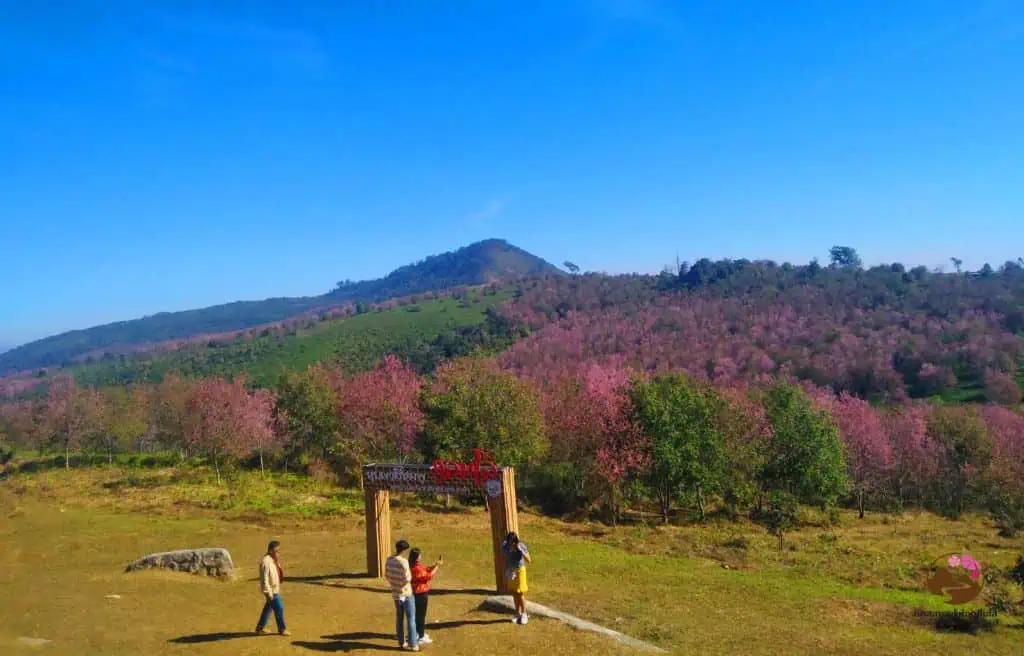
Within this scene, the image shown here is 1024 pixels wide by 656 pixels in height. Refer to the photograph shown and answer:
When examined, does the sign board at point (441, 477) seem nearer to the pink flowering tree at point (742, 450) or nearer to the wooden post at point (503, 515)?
the wooden post at point (503, 515)

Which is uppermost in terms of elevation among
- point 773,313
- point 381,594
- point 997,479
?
point 773,313

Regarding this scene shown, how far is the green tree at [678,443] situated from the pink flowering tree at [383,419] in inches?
604

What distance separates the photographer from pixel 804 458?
130 feet

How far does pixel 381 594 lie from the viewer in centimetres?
1820

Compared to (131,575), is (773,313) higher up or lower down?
higher up

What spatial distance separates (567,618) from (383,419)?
33.5 m

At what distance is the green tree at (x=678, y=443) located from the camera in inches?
1448

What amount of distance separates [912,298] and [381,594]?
149 m

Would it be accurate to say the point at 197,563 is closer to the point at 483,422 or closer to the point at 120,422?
the point at 483,422

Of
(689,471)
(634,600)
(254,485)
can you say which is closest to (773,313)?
(689,471)

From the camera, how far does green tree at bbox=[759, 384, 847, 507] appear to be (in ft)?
129

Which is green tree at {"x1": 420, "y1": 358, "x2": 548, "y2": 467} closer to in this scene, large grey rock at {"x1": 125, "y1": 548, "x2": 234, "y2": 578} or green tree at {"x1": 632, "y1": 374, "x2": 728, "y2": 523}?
green tree at {"x1": 632, "y1": 374, "x2": 728, "y2": 523}

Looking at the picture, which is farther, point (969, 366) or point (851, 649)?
point (969, 366)

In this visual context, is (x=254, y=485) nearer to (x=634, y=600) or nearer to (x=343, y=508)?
(x=343, y=508)
